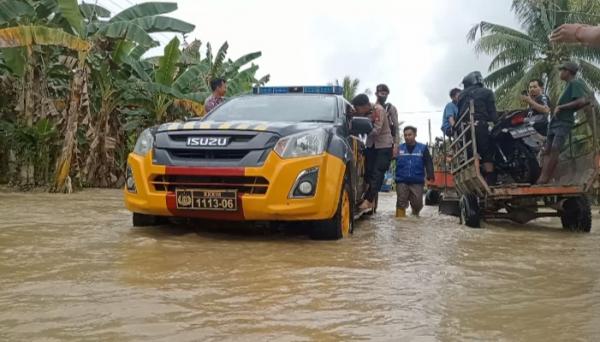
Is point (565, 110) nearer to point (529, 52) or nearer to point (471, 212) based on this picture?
point (471, 212)

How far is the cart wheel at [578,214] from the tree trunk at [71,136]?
Result: 28.0 feet

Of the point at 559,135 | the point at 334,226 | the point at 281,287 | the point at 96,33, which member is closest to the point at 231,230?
A: the point at 334,226

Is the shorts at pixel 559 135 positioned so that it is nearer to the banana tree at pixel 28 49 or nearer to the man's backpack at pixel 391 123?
the man's backpack at pixel 391 123

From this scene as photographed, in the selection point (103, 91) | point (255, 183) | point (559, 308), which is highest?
point (103, 91)

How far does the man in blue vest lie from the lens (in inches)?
359

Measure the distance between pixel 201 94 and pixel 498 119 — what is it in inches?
325

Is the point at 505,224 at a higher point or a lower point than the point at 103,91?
lower

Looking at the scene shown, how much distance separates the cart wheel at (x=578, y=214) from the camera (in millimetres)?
6820

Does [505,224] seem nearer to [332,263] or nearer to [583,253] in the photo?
[583,253]

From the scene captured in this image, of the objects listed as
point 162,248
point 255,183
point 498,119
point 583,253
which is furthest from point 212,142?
point 498,119

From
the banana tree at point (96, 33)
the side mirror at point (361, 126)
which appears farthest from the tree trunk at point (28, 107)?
the side mirror at point (361, 126)

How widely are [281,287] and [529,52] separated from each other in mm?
22509

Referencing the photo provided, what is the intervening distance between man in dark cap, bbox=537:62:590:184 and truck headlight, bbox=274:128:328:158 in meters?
3.43

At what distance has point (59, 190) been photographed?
1080 centimetres
